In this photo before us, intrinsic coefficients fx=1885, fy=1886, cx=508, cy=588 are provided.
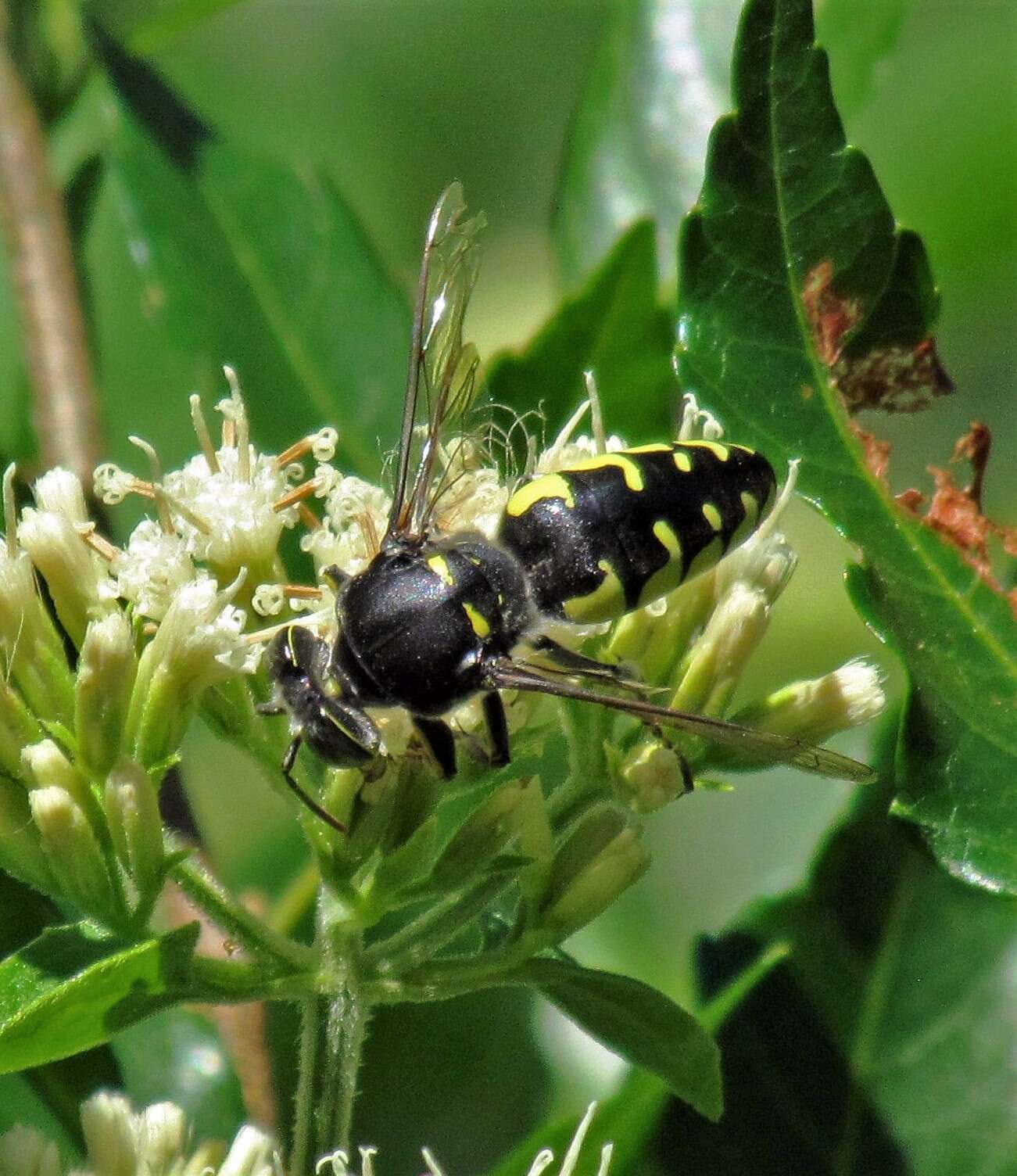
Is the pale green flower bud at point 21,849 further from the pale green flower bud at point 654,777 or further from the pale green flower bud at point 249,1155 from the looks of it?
the pale green flower bud at point 654,777

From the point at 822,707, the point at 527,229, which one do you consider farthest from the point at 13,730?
the point at 527,229

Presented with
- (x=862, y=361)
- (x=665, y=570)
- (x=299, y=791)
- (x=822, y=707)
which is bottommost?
(x=299, y=791)

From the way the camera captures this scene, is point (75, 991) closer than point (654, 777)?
Yes

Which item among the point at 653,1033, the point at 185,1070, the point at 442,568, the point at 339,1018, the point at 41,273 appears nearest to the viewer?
the point at 653,1033

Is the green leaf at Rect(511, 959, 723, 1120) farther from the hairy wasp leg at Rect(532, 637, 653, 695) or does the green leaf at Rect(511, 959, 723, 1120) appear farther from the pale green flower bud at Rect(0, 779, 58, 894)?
the pale green flower bud at Rect(0, 779, 58, 894)

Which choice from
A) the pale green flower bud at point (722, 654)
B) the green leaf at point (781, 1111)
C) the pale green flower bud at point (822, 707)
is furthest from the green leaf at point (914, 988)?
the pale green flower bud at point (722, 654)

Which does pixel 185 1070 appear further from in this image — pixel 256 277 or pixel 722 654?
pixel 256 277
